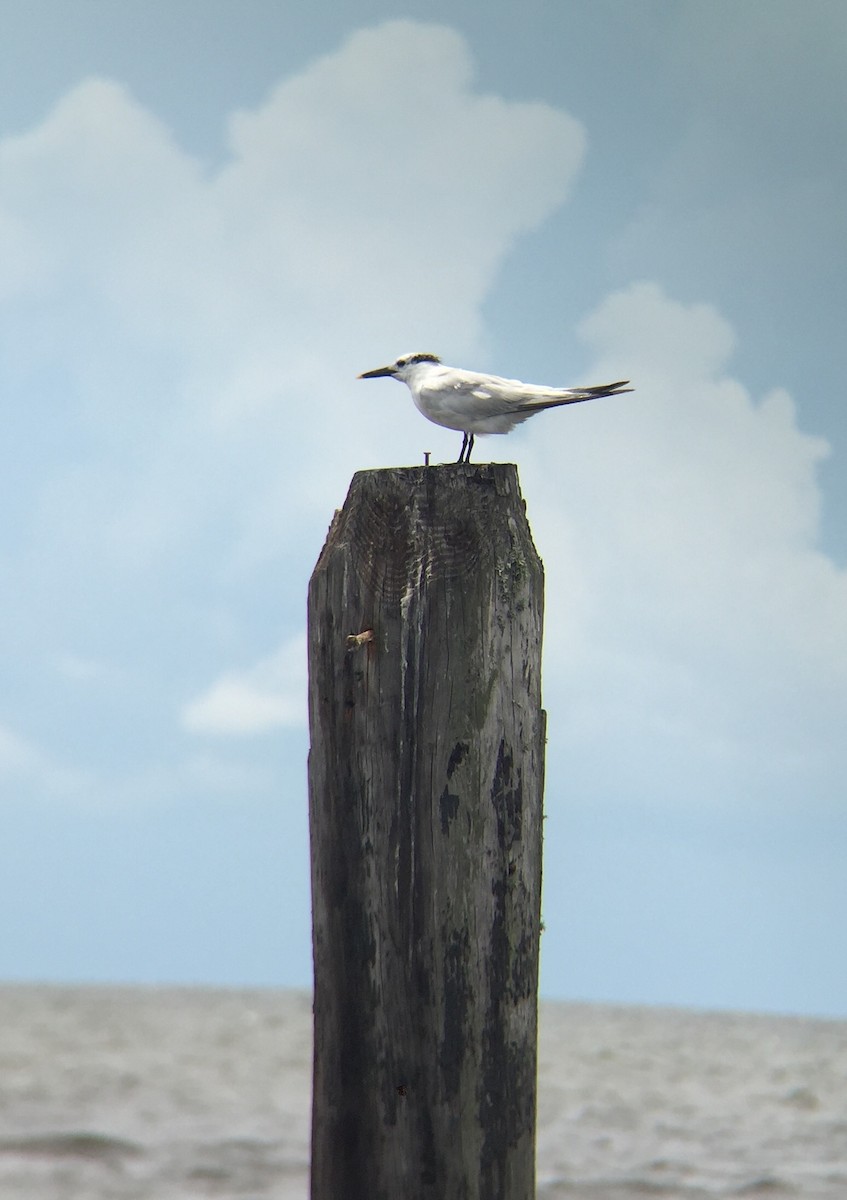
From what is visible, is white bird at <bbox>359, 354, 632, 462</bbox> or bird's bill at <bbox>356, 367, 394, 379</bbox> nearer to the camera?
white bird at <bbox>359, 354, 632, 462</bbox>

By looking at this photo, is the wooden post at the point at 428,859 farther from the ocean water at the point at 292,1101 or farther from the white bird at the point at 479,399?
the ocean water at the point at 292,1101

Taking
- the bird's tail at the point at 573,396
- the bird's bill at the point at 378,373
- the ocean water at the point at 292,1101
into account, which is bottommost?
the ocean water at the point at 292,1101

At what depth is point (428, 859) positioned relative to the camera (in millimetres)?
3932

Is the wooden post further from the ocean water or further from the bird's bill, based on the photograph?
the ocean water

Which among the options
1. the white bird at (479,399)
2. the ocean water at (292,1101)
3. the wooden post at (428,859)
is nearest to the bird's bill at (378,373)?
the white bird at (479,399)

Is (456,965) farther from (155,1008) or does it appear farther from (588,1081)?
(155,1008)

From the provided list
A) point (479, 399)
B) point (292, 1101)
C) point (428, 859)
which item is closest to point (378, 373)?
point (479, 399)

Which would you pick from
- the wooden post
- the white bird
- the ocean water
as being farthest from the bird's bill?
the ocean water

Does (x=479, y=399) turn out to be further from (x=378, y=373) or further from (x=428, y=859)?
(x=428, y=859)

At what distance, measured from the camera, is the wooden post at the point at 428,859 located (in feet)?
12.9

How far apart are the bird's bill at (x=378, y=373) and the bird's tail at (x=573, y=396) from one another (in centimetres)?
112

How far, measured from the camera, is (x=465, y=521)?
4.18 meters

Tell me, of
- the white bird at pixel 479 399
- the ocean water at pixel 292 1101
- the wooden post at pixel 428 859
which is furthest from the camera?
the ocean water at pixel 292 1101

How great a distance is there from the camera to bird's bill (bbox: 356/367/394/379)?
610cm
